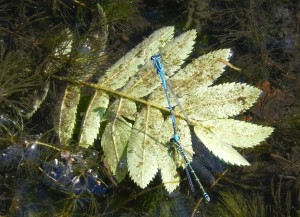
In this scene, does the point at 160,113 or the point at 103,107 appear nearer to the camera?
the point at 160,113

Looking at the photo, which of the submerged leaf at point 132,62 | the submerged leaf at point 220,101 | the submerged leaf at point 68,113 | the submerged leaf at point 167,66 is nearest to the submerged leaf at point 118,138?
the submerged leaf at point 167,66

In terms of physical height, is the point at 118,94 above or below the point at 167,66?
below

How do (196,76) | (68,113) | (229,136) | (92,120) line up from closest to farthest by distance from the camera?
(229,136), (196,76), (92,120), (68,113)

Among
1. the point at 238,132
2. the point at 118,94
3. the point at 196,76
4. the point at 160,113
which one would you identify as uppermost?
the point at 196,76

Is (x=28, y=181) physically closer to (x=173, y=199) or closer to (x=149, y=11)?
(x=173, y=199)

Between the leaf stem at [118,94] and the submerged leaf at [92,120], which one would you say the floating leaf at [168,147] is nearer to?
the leaf stem at [118,94]

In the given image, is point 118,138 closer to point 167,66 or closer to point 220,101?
point 167,66

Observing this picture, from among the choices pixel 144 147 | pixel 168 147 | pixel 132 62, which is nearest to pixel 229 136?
pixel 168 147

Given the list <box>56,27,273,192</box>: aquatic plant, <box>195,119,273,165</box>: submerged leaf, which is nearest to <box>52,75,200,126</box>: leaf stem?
<box>56,27,273,192</box>: aquatic plant
